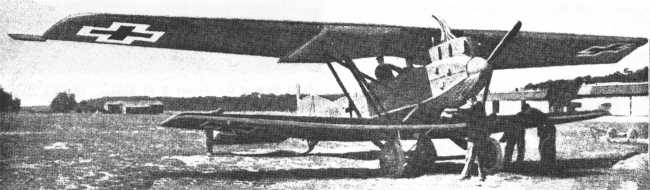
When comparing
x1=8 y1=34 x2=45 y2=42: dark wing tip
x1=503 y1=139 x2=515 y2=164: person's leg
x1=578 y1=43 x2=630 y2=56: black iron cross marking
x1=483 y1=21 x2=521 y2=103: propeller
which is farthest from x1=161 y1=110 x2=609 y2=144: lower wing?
x1=578 y1=43 x2=630 y2=56: black iron cross marking

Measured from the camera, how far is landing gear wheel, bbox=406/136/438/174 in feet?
30.5

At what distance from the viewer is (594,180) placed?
832cm

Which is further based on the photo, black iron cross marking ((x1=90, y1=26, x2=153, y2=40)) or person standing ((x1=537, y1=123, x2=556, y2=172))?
person standing ((x1=537, y1=123, x2=556, y2=172))

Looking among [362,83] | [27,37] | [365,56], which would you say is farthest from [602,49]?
[27,37]

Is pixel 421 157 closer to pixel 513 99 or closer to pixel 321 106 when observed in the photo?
pixel 321 106

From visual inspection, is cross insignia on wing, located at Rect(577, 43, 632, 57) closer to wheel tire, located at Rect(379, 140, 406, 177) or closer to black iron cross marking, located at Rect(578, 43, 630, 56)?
black iron cross marking, located at Rect(578, 43, 630, 56)

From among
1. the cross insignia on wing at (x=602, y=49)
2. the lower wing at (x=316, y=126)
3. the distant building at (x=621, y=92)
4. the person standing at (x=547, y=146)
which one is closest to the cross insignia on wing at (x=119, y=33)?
the lower wing at (x=316, y=126)

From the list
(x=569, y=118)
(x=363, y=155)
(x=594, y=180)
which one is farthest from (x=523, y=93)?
(x=594, y=180)

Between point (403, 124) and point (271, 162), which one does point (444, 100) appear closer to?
point (403, 124)

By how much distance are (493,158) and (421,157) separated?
117 centimetres

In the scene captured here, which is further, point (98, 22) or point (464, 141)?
point (464, 141)

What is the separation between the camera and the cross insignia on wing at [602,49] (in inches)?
444

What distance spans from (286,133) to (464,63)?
2.84m

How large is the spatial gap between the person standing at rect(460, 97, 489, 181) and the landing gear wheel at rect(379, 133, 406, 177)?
956 millimetres
